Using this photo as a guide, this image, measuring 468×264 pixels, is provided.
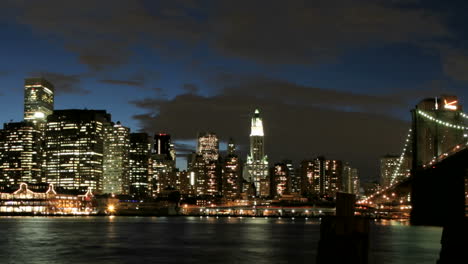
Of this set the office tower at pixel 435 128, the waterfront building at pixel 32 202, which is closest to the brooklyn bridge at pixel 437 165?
the office tower at pixel 435 128

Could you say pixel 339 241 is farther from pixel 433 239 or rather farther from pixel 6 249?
pixel 433 239

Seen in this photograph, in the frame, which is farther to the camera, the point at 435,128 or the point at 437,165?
the point at 435,128

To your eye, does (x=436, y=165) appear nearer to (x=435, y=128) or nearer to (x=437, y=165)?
(x=437, y=165)

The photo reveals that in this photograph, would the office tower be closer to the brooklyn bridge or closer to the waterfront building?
the brooklyn bridge

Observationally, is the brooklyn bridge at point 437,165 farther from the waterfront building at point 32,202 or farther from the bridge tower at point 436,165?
the waterfront building at point 32,202

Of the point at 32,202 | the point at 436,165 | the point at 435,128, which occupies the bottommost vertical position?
the point at 32,202

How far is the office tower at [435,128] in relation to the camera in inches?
3100

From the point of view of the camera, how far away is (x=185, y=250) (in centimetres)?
5519

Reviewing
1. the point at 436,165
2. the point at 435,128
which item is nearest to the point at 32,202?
the point at 435,128

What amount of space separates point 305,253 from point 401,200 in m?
130

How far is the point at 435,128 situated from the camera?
82312 mm

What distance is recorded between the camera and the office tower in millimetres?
78750

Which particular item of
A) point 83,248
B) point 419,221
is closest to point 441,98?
point 419,221

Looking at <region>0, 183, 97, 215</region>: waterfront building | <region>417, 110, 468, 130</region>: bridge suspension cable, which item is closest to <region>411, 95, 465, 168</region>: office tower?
<region>417, 110, 468, 130</region>: bridge suspension cable
